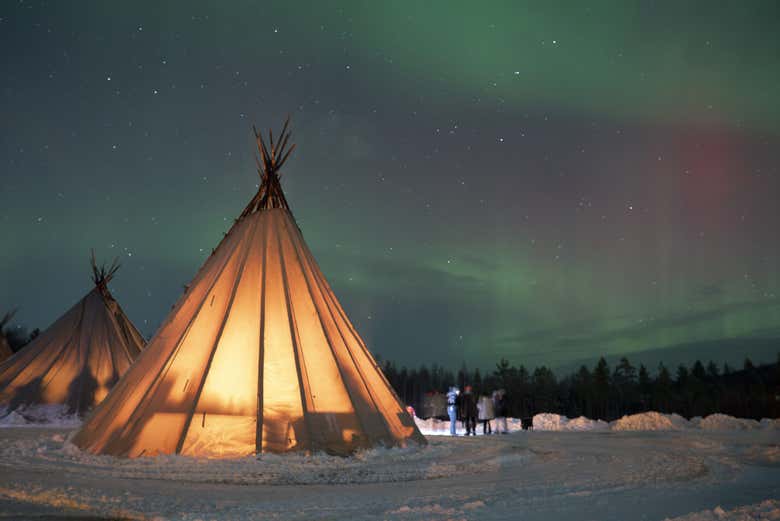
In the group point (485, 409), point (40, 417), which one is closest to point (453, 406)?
point (485, 409)

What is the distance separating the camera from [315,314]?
35.2 ft

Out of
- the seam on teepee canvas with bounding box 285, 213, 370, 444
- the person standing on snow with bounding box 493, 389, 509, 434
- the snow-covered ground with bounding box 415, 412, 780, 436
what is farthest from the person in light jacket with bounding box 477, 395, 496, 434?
the seam on teepee canvas with bounding box 285, 213, 370, 444

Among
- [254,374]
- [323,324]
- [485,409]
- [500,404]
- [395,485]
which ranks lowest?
[395,485]

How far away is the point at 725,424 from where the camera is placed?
1958cm

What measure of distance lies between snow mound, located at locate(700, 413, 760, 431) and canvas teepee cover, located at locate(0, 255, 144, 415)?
1988cm

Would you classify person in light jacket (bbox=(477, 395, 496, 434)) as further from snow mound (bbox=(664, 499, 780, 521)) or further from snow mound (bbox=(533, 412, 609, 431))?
snow mound (bbox=(664, 499, 780, 521))

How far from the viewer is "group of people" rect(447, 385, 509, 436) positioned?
54.1 feet

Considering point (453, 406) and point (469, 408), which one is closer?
point (469, 408)

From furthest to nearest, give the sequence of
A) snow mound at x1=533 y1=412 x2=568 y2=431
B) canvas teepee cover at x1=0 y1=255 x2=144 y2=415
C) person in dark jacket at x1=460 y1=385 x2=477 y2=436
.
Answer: snow mound at x1=533 y1=412 x2=568 y2=431, canvas teepee cover at x1=0 y1=255 x2=144 y2=415, person in dark jacket at x1=460 y1=385 x2=477 y2=436

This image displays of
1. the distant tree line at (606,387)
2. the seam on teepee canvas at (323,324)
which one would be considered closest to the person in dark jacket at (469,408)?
the seam on teepee canvas at (323,324)

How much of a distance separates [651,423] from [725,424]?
2451mm

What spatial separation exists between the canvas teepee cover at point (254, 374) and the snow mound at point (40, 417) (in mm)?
10242

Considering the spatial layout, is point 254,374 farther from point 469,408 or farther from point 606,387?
point 606,387

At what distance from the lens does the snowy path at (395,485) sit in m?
4.84
